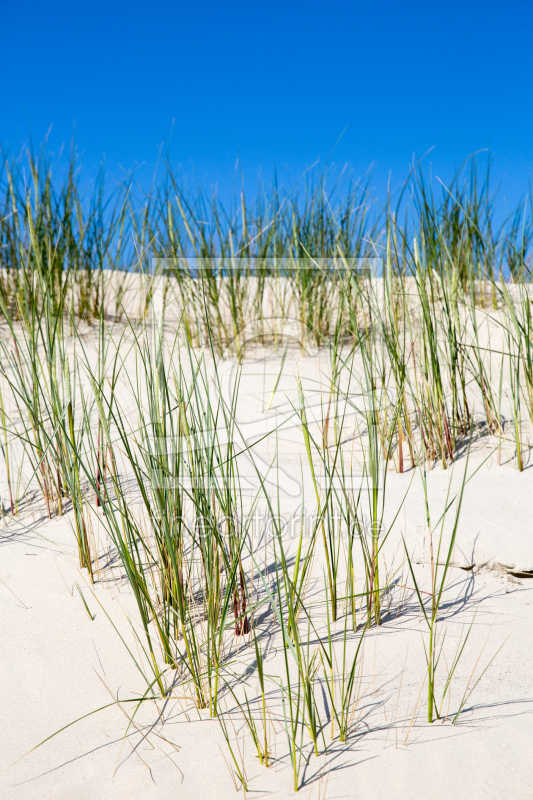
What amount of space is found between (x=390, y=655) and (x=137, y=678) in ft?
1.92

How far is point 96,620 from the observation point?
4.67 feet

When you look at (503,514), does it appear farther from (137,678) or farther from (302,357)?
(302,357)

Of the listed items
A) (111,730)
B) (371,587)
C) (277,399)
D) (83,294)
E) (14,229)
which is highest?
(14,229)

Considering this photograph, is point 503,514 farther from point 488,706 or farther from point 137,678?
point 137,678

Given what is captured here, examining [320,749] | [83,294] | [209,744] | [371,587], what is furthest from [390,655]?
[83,294]

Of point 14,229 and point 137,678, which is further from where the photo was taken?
point 14,229

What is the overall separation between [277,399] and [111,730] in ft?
6.30

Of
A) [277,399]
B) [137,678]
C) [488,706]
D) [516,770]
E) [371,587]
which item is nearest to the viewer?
[516,770]

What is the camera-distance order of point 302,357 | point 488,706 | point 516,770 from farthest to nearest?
1. point 302,357
2. point 488,706
3. point 516,770

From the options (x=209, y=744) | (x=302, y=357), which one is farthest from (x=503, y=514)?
(x=302, y=357)

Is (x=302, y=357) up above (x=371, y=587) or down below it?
above

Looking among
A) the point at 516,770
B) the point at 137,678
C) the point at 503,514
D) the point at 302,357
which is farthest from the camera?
the point at 302,357

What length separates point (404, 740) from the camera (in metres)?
1.03

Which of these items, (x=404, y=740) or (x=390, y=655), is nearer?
(x=404, y=740)
